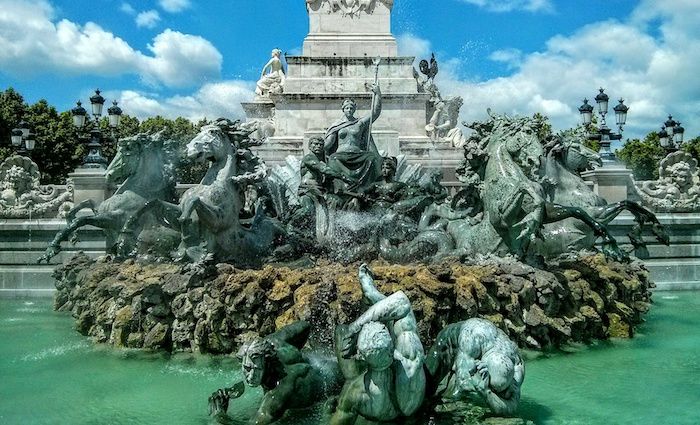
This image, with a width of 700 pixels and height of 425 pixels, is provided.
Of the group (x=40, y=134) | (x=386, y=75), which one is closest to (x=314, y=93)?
(x=386, y=75)

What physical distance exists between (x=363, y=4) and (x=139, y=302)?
12.8 meters

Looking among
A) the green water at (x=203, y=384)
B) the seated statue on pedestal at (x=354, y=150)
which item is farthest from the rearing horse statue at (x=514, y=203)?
the seated statue on pedestal at (x=354, y=150)

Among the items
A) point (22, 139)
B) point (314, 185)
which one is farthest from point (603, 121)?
point (22, 139)

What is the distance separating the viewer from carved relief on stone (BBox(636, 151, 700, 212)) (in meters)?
15.6

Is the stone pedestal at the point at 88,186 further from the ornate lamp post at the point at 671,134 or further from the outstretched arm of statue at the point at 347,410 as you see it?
the ornate lamp post at the point at 671,134

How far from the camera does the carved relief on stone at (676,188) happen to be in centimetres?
1556

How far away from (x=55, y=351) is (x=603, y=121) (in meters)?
15.7

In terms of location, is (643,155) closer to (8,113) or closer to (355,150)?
(355,150)

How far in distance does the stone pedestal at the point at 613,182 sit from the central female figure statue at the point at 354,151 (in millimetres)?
6710

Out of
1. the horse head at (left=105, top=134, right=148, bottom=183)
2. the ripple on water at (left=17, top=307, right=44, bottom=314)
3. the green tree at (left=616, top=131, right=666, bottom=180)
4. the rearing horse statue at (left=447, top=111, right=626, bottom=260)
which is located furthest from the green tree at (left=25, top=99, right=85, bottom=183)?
the green tree at (left=616, top=131, right=666, bottom=180)

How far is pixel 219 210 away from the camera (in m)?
8.55

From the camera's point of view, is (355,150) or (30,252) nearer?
(355,150)

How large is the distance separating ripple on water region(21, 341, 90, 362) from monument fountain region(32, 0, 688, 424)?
330 mm

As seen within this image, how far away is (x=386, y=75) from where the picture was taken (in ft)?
57.3
